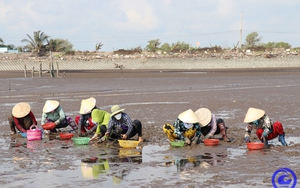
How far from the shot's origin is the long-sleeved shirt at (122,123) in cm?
1220

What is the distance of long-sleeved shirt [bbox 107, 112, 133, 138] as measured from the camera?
12195 mm

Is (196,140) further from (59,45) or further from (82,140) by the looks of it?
(59,45)

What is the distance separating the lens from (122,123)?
1232 centimetres

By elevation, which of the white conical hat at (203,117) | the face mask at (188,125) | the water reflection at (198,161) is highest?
the white conical hat at (203,117)

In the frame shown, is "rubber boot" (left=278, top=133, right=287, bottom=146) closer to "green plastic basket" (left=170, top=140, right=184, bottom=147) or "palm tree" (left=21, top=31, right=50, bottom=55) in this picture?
"green plastic basket" (left=170, top=140, right=184, bottom=147)

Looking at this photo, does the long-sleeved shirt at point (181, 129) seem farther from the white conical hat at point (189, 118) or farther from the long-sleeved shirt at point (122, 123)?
the long-sleeved shirt at point (122, 123)

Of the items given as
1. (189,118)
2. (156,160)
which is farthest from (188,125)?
(156,160)

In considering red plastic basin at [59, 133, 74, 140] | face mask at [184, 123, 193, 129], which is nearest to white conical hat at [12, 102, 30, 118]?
red plastic basin at [59, 133, 74, 140]

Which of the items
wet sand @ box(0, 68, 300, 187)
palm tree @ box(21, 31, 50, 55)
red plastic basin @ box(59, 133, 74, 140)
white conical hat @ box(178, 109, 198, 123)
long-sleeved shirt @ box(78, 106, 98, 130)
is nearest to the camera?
wet sand @ box(0, 68, 300, 187)

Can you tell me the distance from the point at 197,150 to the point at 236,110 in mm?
7510

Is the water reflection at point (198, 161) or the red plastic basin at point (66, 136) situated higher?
the water reflection at point (198, 161)

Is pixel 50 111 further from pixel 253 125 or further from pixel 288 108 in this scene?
pixel 288 108

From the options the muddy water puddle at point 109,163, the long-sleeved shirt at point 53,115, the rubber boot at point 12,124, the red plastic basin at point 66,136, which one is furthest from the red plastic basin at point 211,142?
the rubber boot at point 12,124

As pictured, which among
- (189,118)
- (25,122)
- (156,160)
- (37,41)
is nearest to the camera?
(156,160)
